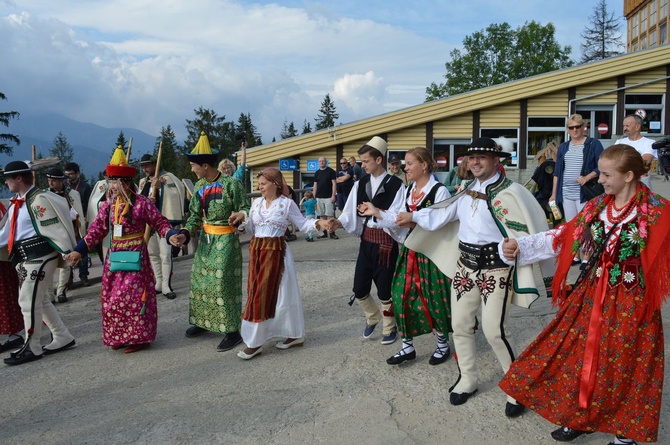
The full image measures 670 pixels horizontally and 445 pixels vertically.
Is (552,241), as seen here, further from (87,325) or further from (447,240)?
(87,325)

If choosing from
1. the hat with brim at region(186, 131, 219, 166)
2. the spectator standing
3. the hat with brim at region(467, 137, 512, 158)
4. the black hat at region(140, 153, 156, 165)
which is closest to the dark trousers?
the hat with brim at region(467, 137, 512, 158)

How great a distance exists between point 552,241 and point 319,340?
9.09ft

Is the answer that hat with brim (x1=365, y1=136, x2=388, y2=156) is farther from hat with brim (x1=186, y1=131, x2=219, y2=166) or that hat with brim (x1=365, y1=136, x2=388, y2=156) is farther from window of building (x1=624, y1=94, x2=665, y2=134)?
window of building (x1=624, y1=94, x2=665, y2=134)

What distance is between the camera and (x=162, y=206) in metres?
8.17

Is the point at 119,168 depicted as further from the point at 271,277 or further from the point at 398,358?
the point at 398,358

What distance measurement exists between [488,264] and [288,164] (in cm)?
1490

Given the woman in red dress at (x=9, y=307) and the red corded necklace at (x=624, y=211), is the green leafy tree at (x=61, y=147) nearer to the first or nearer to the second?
the woman in red dress at (x=9, y=307)

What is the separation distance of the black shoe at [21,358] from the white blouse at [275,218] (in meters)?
2.38

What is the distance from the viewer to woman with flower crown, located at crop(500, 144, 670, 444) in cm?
291

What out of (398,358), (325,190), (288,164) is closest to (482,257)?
(398,358)

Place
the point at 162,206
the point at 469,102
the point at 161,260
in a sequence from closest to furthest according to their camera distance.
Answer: the point at 161,260, the point at 162,206, the point at 469,102

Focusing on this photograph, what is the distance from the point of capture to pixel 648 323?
2922 millimetres

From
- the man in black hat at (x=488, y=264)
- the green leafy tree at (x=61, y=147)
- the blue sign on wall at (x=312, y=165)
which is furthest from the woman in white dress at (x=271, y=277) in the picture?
the green leafy tree at (x=61, y=147)

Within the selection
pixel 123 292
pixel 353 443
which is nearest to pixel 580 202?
pixel 353 443
